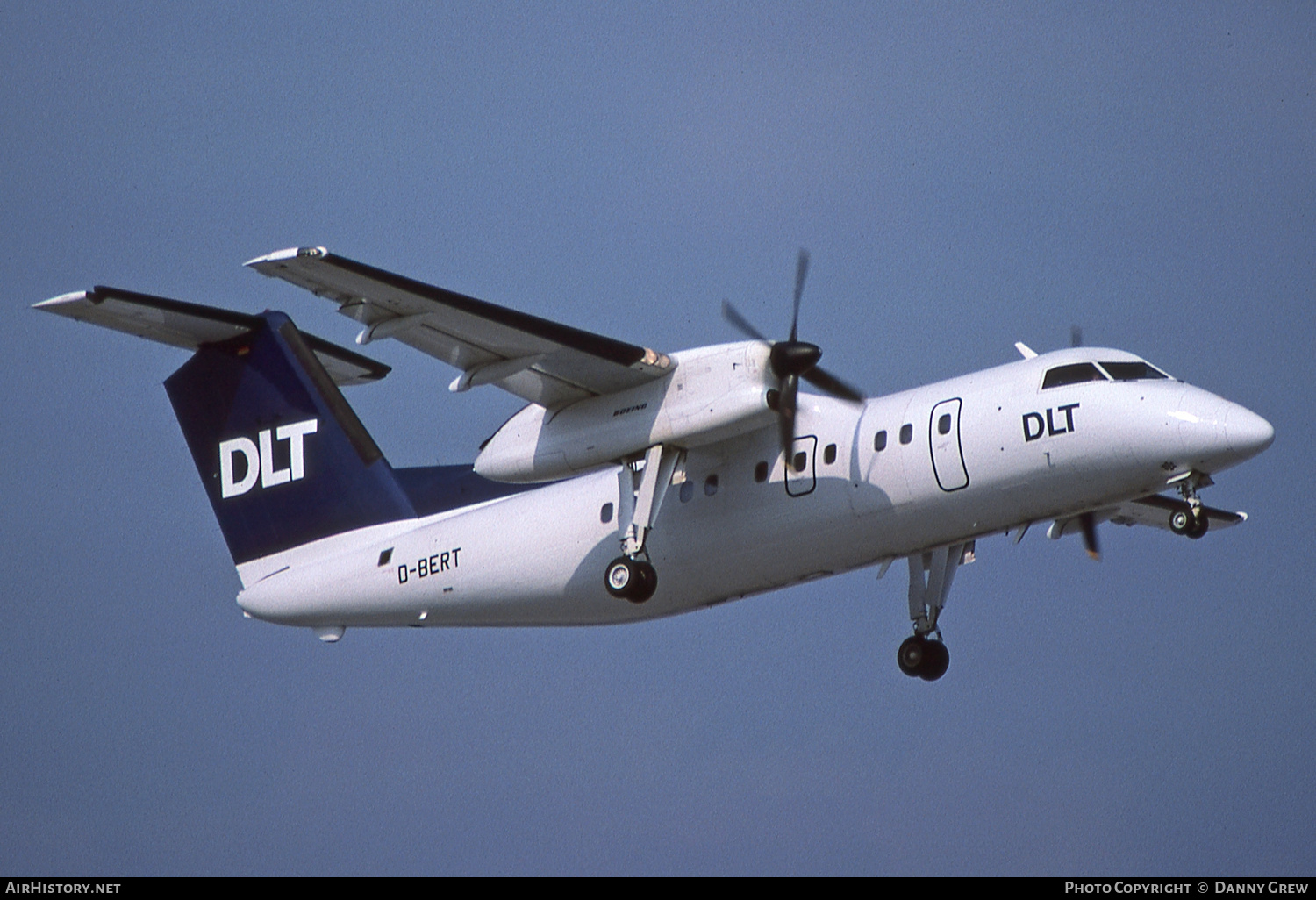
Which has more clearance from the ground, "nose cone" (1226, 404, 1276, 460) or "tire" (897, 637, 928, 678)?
"nose cone" (1226, 404, 1276, 460)

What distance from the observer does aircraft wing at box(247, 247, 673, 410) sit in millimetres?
17844

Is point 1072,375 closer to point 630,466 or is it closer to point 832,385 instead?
point 832,385

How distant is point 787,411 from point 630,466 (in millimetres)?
2063

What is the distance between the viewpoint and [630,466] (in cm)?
1992

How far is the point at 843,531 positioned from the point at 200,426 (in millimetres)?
9775

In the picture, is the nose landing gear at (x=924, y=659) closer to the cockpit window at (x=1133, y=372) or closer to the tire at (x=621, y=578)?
the tire at (x=621, y=578)

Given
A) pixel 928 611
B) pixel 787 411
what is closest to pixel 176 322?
pixel 787 411

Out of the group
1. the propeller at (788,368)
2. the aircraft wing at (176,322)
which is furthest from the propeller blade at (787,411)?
the aircraft wing at (176,322)

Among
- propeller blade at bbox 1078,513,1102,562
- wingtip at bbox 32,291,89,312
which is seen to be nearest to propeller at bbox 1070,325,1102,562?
propeller blade at bbox 1078,513,1102,562

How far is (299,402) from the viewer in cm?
2327

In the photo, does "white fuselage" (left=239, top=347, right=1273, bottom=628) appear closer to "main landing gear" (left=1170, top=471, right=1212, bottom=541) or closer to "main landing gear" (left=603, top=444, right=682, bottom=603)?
"main landing gear" (left=1170, top=471, right=1212, bottom=541)

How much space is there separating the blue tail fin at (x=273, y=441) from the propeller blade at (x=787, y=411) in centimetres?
595

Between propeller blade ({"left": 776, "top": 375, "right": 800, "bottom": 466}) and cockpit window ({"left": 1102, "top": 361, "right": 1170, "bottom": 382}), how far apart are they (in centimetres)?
340

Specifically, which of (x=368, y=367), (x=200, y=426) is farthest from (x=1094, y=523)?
(x=200, y=426)
